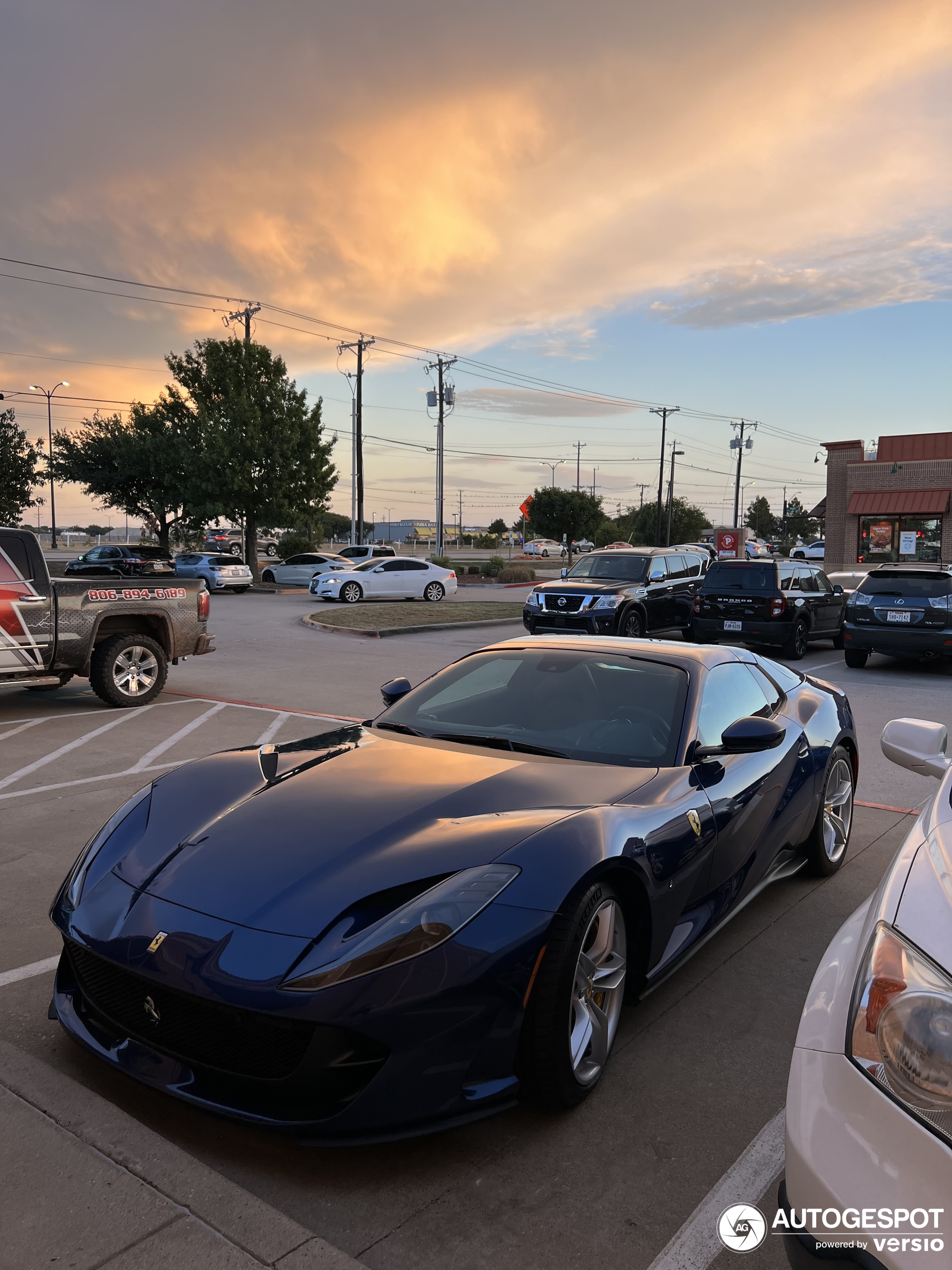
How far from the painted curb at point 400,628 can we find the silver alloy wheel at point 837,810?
46.3 feet

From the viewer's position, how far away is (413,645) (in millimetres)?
17453

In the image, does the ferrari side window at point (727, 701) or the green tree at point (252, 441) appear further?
the green tree at point (252, 441)

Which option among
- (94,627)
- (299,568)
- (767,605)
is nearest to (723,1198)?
(94,627)

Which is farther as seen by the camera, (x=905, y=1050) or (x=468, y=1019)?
(x=468, y=1019)

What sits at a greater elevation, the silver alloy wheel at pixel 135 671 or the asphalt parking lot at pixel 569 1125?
the silver alloy wheel at pixel 135 671

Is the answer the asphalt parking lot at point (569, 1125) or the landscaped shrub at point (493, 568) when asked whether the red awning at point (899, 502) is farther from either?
the asphalt parking lot at point (569, 1125)

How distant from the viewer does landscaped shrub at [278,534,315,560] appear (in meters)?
46.7

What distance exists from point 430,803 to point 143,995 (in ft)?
3.42

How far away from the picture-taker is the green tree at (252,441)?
39812 mm

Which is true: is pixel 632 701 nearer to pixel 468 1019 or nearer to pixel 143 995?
pixel 468 1019

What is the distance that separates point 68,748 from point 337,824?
606 cm

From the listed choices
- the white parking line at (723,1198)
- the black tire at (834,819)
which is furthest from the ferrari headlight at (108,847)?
the black tire at (834,819)

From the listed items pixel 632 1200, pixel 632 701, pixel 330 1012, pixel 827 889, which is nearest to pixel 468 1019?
pixel 330 1012

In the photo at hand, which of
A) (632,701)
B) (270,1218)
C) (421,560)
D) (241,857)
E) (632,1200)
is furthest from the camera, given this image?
(421,560)
